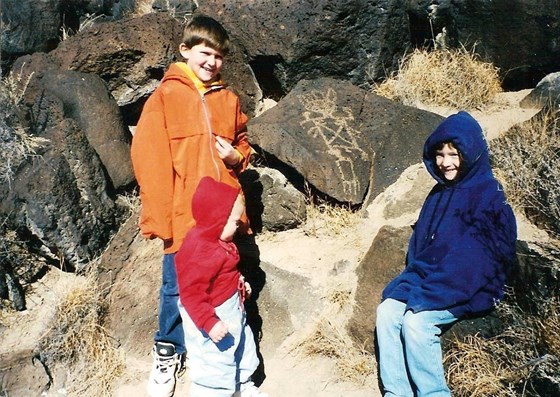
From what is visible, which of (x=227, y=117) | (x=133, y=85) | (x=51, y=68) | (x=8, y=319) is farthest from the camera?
(x=133, y=85)

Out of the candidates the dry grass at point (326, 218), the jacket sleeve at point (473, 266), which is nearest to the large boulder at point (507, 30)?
the dry grass at point (326, 218)

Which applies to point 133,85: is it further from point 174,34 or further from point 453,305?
point 453,305

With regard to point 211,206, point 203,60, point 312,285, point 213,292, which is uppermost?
point 203,60

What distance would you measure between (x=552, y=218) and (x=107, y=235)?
3.10m

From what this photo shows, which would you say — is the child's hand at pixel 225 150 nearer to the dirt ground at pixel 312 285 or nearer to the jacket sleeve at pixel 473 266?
the dirt ground at pixel 312 285

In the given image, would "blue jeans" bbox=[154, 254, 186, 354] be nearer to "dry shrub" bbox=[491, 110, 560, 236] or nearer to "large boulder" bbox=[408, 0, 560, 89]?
"dry shrub" bbox=[491, 110, 560, 236]

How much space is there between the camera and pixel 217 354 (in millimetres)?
3416

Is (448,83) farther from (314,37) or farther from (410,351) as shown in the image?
(410,351)

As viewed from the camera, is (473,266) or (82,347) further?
(82,347)

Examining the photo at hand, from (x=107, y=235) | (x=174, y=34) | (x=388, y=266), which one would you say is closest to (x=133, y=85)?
(x=174, y=34)

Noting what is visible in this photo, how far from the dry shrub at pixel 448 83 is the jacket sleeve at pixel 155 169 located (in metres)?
A: 2.69

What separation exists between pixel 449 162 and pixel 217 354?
64.7 inches

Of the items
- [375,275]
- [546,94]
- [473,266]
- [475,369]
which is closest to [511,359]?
[475,369]

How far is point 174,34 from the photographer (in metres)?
5.64
